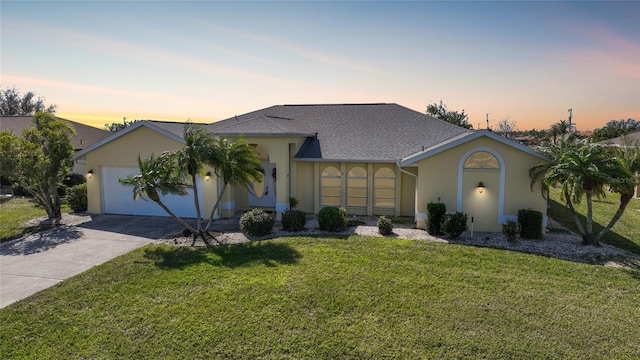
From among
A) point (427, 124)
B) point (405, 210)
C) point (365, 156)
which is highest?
point (427, 124)

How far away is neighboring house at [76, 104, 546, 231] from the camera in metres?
13.9

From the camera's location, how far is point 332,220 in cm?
1429

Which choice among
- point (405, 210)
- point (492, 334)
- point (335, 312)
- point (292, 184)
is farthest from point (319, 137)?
point (492, 334)

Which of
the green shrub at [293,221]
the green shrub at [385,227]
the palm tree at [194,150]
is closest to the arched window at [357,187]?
the green shrub at [385,227]

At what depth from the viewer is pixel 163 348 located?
6.86m

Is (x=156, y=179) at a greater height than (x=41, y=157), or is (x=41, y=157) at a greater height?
(x=41, y=157)

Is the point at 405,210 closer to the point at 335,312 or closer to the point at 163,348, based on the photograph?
the point at 335,312

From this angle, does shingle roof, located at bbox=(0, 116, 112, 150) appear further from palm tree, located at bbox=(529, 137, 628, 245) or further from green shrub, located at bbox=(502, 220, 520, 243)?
palm tree, located at bbox=(529, 137, 628, 245)

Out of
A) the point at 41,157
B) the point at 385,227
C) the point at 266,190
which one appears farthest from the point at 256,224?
the point at 41,157

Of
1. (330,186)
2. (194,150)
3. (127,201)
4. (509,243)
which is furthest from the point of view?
(127,201)

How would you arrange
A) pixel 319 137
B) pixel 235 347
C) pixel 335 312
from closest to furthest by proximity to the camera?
pixel 235 347 < pixel 335 312 < pixel 319 137

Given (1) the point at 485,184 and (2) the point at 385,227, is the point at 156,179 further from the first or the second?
(1) the point at 485,184

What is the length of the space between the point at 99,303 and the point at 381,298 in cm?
659

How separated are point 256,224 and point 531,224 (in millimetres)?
9983
